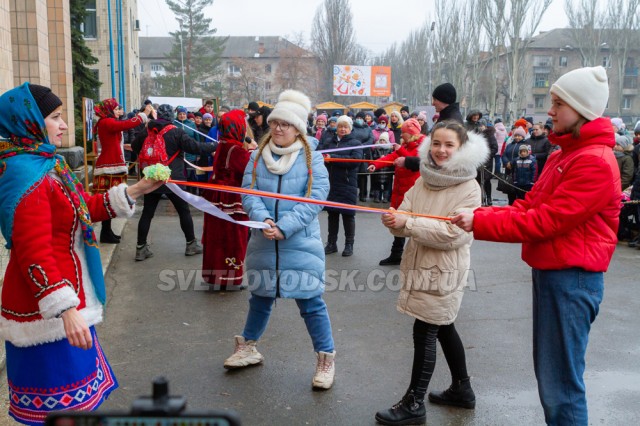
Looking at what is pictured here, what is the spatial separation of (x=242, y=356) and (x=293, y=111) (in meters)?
1.88

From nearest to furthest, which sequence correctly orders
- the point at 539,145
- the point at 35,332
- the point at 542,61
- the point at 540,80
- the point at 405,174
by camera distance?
the point at 35,332 → the point at 405,174 → the point at 539,145 → the point at 542,61 → the point at 540,80

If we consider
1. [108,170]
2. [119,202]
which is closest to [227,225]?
[108,170]

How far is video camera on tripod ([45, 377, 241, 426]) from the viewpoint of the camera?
0.99 metres

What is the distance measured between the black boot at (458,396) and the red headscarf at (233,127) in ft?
12.0

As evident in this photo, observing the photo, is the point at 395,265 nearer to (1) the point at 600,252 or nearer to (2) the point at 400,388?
(2) the point at 400,388

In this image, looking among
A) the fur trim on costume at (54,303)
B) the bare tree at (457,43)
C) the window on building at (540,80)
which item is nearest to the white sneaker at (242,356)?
the fur trim on costume at (54,303)

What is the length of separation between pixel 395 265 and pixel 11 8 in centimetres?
632

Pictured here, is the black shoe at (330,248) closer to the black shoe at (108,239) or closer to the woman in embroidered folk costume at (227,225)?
the woman in embroidered folk costume at (227,225)

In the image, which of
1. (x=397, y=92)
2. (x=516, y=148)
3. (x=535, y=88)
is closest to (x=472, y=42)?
(x=535, y=88)

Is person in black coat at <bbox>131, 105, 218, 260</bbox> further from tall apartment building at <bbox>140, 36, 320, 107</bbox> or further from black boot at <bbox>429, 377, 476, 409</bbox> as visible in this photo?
tall apartment building at <bbox>140, 36, 320, 107</bbox>

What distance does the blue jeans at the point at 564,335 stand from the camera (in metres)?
2.92

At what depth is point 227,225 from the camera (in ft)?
22.4

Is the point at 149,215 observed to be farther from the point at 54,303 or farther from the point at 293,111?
the point at 54,303

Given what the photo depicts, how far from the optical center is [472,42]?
198 feet
